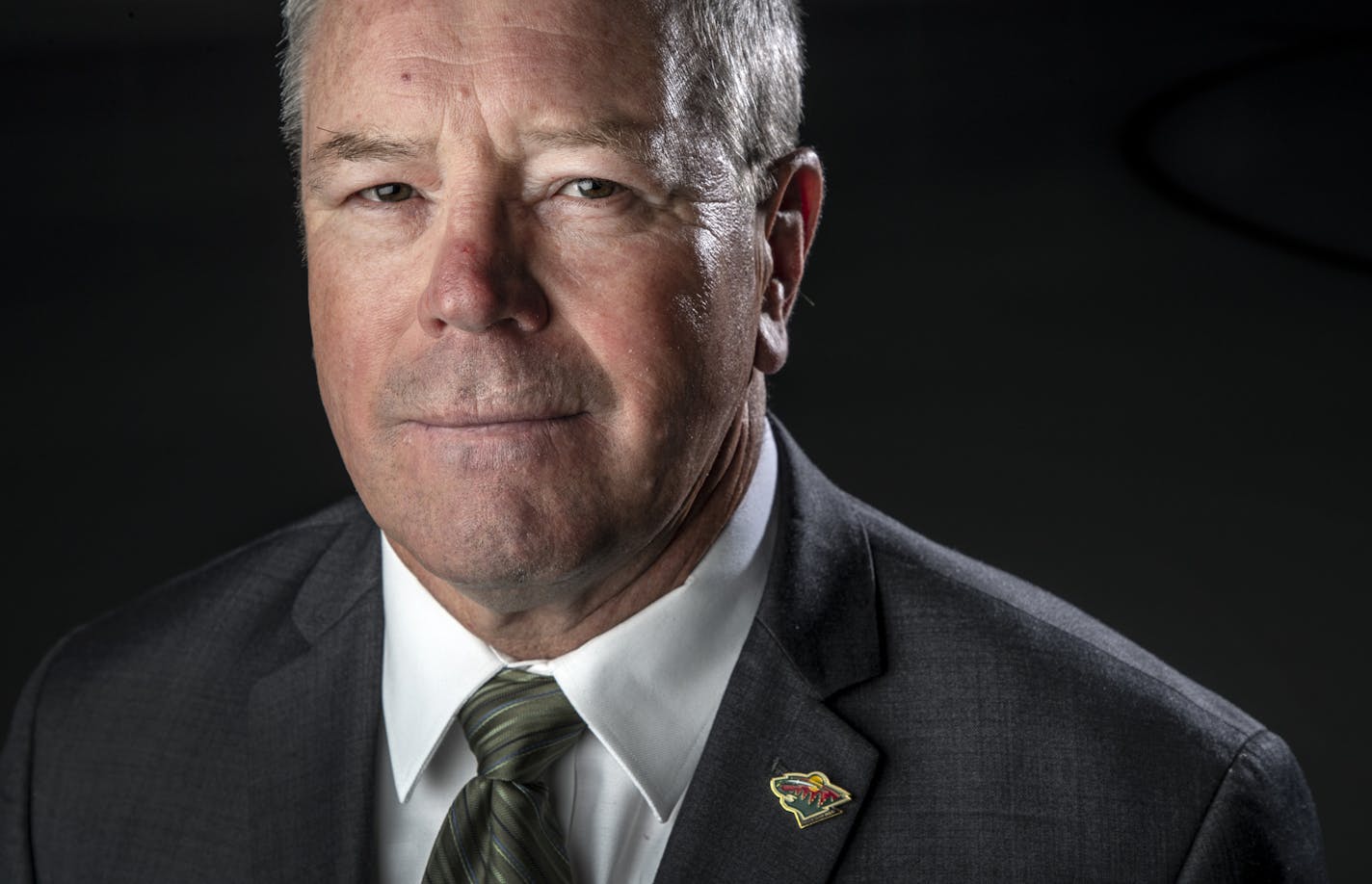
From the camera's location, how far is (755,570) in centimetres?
291

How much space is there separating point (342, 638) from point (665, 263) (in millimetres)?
909

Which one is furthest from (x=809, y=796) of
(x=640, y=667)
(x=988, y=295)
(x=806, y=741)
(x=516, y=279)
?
(x=988, y=295)

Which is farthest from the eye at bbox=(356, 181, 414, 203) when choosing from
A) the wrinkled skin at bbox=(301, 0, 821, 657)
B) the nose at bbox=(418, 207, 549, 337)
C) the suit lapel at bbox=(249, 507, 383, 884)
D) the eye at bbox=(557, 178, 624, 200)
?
the suit lapel at bbox=(249, 507, 383, 884)

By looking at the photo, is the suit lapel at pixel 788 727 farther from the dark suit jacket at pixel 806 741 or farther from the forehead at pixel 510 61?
the forehead at pixel 510 61

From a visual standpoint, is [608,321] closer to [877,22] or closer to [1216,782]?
[1216,782]

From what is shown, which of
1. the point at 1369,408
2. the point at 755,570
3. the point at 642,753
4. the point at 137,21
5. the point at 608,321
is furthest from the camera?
the point at 137,21

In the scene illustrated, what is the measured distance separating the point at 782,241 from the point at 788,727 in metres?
0.77

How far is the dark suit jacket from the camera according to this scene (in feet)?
8.78

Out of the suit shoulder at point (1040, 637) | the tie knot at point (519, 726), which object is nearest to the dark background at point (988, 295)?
the suit shoulder at point (1040, 637)

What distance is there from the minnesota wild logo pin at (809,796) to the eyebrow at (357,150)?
104cm

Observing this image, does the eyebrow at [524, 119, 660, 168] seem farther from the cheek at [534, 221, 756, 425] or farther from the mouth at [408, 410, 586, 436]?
the mouth at [408, 410, 586, 436]

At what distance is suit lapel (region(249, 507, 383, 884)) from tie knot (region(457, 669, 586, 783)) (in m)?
0.22

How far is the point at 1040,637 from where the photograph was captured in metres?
2.87

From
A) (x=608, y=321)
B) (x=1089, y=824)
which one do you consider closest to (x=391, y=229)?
(x=608, y=321)
